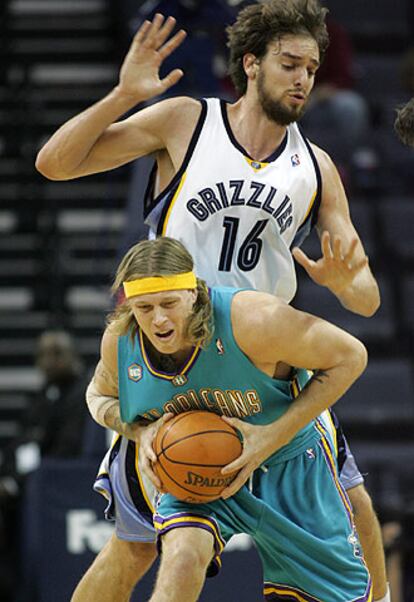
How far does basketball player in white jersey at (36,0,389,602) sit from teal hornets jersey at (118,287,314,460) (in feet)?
0.84

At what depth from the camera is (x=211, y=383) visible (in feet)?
16.6

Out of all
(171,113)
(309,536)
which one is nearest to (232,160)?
(171,113)

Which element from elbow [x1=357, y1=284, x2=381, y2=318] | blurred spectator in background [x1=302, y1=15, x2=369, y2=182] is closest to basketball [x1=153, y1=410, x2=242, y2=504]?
elbow [x1=357, y1=284, x2=381, y2=318]

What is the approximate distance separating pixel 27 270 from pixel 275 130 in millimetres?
6519

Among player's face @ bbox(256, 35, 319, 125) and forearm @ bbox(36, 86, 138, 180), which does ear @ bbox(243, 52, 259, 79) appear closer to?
player's face @ bbox(256, 35, 319, 125)

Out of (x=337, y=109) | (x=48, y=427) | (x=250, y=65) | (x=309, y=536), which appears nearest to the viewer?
(x=309, y=536)

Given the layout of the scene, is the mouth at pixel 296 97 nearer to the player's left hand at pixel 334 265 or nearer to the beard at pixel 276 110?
the beard at pixel 276 110

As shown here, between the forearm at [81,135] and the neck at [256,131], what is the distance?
0.44 metres

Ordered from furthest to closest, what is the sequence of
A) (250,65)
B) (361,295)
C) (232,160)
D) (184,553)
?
(250,65), (232,160), (361,295), (184,553)

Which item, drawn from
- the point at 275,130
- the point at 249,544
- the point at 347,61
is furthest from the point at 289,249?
the point at 347,61

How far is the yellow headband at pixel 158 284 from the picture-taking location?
16.2 feet

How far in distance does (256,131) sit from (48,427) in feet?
13.5

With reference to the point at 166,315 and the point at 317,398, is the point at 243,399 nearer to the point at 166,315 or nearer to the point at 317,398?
the point at 317,398

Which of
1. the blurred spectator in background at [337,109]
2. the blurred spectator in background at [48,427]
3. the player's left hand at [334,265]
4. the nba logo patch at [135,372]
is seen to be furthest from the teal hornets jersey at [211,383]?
the blurred spectator in background at [337,109]
